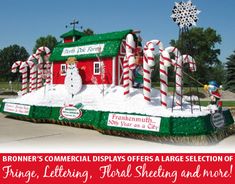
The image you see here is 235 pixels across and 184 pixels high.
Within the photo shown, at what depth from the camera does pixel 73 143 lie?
11.0 meters

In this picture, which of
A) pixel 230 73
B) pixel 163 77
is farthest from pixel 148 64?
pixel 230 73

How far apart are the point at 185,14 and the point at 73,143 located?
658cm

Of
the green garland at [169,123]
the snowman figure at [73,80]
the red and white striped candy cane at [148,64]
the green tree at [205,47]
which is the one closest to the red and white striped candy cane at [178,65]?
the red and white striped candy cane at [148,64]

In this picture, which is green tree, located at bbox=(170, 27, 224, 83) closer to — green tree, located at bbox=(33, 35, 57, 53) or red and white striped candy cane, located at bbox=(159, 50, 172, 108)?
green tree, located at bbox=(33, 35, 57, 53)

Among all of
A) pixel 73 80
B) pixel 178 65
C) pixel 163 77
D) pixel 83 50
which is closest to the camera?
pixel 163 77

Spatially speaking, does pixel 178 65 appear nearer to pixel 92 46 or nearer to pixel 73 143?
pixel 73 143

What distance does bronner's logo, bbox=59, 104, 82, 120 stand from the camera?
14082mm

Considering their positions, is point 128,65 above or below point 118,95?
above

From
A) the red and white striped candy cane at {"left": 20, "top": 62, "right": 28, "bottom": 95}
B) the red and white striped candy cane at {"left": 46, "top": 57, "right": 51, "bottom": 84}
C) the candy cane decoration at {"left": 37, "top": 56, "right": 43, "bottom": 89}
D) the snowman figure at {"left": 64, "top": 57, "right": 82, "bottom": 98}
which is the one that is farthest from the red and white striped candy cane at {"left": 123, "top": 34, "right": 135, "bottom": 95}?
the red and white striped candy cane at {"left": 20, "top": 62, "right": 28, "bottom": 95}

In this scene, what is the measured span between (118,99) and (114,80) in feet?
6.72

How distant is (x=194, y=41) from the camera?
197ft

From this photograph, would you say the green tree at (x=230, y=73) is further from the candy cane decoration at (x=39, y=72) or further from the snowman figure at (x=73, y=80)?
the snowman figure at (x=73, y=80)

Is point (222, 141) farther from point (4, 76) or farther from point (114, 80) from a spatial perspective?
point (4, 76)

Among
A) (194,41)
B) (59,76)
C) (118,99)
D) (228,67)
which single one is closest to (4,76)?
(194,41)
